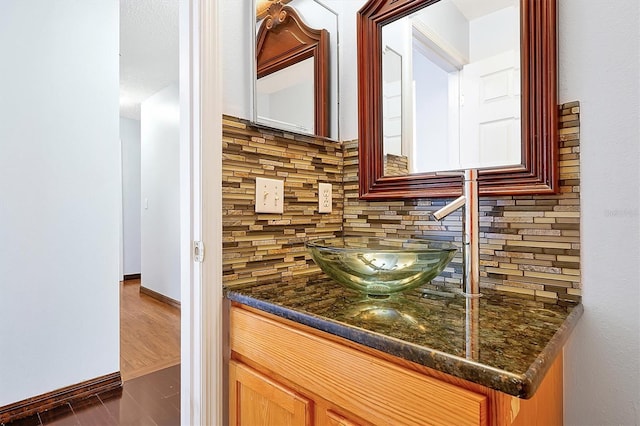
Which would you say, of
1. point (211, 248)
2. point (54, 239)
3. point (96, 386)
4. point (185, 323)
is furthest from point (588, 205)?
point (96, 386)

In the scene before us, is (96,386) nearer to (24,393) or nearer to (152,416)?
(24,393)

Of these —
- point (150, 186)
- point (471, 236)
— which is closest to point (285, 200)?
point (471, 236)

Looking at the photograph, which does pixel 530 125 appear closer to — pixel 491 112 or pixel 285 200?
pixel 491 112

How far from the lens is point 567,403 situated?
799mm

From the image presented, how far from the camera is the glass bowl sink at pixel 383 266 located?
29.8 inches

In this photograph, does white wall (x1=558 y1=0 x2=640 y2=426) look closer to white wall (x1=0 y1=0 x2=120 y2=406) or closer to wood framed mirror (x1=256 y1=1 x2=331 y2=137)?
wood framed mirror (x1=256 y1=1 x2=331 y2=137)

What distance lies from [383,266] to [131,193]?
499cm

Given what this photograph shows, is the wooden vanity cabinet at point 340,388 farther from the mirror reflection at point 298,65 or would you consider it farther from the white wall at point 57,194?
the white wall at point 57,194

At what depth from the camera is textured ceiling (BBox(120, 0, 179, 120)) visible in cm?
226

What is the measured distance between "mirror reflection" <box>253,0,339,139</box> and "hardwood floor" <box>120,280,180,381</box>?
190 cm

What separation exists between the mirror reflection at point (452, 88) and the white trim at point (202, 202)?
559 millimetres

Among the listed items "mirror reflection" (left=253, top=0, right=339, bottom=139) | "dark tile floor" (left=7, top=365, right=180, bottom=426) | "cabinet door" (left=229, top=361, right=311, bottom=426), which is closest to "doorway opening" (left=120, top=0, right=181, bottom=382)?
"dark tile floor" (left=7, top=365, right=180, bottom=426)

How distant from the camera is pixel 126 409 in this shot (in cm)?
176

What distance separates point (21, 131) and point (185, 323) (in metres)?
1.45
